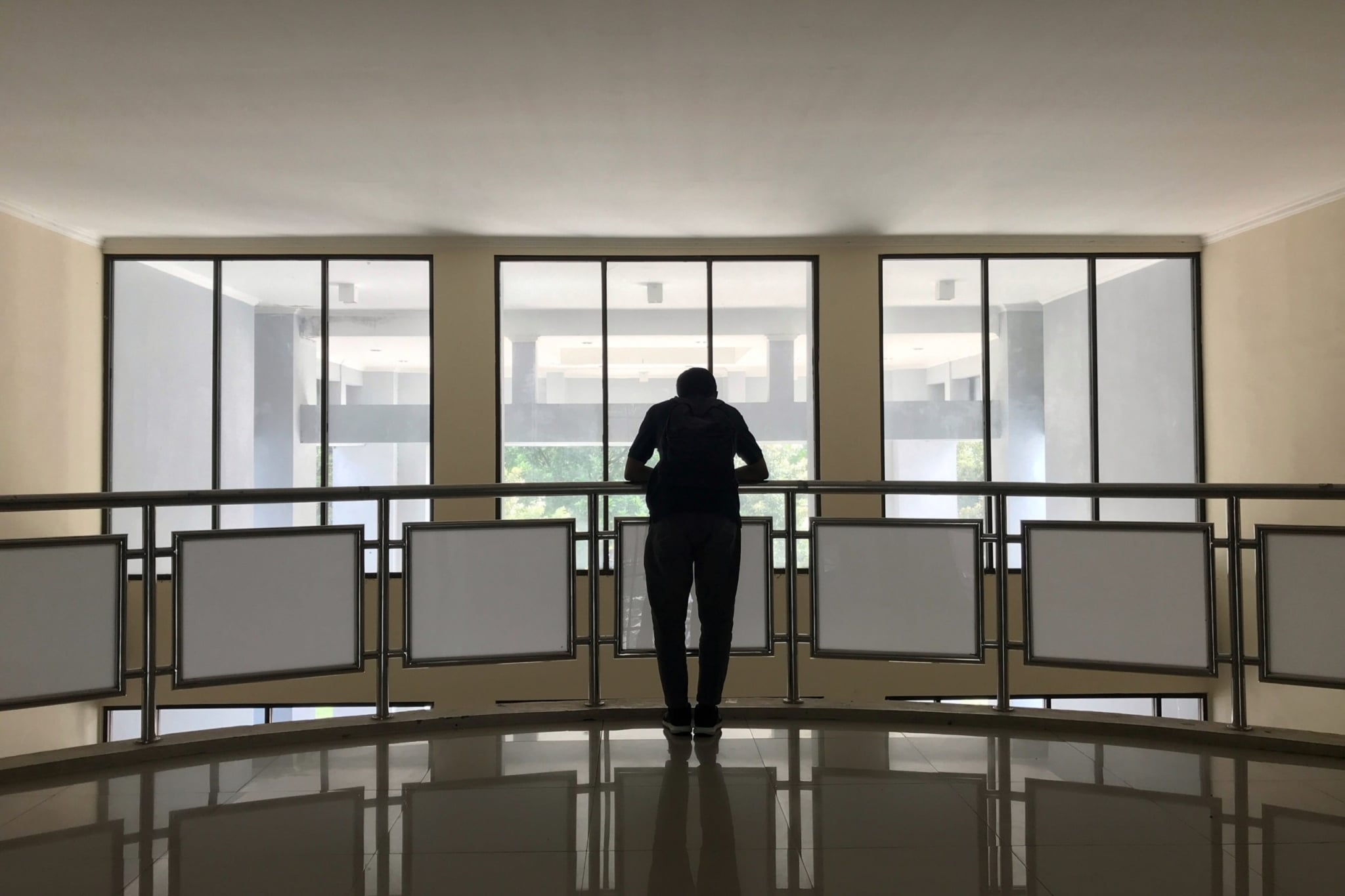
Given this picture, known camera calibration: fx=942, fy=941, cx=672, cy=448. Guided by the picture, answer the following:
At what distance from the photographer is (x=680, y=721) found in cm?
407

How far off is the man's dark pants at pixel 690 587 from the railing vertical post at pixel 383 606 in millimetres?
1212

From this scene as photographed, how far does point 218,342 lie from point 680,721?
9160 millimetres

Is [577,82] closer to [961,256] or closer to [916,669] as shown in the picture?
[961,256]

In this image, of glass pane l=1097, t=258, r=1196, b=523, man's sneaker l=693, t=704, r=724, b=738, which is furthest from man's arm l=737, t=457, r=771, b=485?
glass pane l=1097, t=258, r=1196, b=523

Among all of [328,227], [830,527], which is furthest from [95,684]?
[328,227]

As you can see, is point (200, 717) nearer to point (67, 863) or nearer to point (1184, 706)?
point (67, 863)

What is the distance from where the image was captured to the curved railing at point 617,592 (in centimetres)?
391

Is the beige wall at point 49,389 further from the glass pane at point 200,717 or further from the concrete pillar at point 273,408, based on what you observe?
the concrete pillar at point 273,408

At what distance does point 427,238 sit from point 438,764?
8054mm

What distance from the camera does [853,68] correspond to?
19.3 feet

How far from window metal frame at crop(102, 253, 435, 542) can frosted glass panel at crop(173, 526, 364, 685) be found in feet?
21.5

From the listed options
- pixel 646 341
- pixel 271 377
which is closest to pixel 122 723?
pixel 271 377

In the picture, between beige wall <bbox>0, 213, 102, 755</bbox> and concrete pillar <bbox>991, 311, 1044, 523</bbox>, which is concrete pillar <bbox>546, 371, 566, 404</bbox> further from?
concrete pillar <bbox>991, 311, 1044, 523</bbox>

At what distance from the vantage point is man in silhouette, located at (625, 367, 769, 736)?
394 cm
